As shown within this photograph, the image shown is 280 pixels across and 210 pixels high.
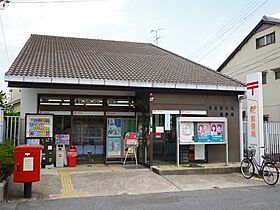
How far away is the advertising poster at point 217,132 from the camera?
11.2 meters

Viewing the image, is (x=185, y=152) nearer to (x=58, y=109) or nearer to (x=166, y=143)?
(x=166, y=143)

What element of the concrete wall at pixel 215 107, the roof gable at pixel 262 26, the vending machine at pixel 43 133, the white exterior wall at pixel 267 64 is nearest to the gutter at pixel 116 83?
the concrete wall at pixel 215 107

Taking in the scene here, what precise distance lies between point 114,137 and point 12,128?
3918 mm

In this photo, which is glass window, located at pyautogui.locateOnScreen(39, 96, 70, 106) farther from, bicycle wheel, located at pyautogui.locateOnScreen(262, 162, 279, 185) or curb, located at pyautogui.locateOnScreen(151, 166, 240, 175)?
bicycle wheel, located at pyautogui.locateOnScreen(262, 162, 279, 185)

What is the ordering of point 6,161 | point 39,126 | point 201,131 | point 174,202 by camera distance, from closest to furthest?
point 174,202 → point 6,161 → point 39,126 → point 201,131

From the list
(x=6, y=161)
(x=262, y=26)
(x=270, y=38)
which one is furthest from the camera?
(x=262, y=26)

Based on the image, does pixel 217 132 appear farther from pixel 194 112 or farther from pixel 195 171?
pixel 195 171

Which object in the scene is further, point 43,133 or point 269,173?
point 43,133

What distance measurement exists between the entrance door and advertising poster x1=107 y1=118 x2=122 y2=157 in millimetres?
291

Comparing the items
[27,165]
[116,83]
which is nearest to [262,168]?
[116,83]

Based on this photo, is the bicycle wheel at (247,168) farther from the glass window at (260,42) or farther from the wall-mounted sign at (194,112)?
the glass window at (260,42)

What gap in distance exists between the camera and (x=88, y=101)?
11945 mm

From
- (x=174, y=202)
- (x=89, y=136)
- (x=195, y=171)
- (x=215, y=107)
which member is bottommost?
(x=174, y=202)

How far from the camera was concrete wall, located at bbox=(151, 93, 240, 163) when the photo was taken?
11281mm
